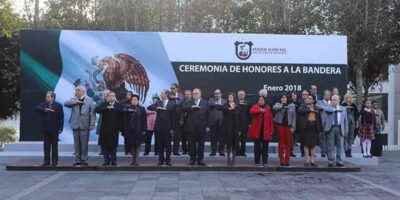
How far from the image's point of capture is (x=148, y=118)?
1770 cm

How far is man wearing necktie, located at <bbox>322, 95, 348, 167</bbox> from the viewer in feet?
55.2

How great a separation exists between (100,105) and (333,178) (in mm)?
5658

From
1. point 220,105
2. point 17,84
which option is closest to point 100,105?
point 220,105

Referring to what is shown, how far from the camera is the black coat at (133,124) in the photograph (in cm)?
1642

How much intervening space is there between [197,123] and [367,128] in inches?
223

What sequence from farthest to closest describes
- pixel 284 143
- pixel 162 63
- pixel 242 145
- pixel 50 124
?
pixel 162 63 < pixel 242 145 < pixel 284 143 < pixel 50 124

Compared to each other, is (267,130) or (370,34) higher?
(370,34)

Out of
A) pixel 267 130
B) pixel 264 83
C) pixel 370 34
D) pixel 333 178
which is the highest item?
pixel 370 34

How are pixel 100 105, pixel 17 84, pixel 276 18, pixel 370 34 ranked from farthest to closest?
Answer: pixel 276 18 < pixel 370 34 < pixel 17 84 < pixel 100 105

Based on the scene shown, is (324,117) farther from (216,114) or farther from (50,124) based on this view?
(50,124)

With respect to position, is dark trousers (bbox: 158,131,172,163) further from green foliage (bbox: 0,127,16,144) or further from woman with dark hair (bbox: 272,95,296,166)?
green foliage (bbox: 0,127,16,144)

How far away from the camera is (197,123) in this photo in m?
16.3

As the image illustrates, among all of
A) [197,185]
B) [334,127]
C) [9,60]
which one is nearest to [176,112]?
[197,185]

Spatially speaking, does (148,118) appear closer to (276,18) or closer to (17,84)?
(17,84)
